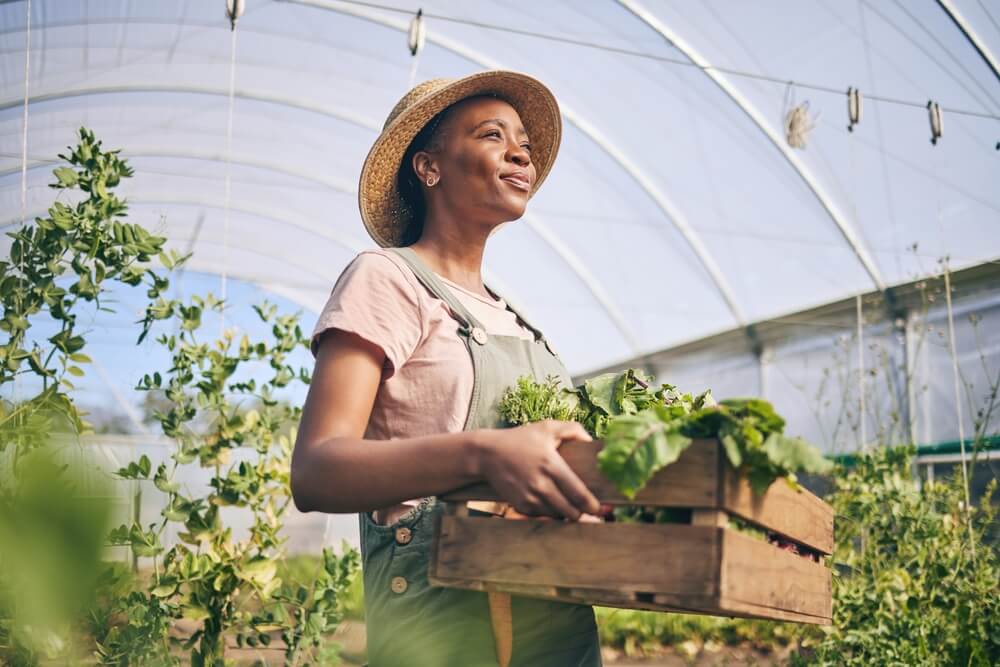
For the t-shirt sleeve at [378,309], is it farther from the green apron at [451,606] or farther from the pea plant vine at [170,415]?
the pea plant vine at [170,415]

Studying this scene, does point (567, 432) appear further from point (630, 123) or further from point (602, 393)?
point (630, 123)

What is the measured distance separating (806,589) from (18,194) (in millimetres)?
6475

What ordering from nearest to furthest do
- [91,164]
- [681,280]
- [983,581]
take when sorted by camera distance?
1. [91,164]
2. [983,581]
3. [681,280]

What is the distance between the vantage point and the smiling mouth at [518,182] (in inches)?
63.1

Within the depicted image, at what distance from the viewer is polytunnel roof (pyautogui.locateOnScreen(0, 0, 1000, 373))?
20.5 feet

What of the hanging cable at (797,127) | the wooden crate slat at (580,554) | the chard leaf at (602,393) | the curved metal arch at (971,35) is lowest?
the wooden crate slat at (580,554)

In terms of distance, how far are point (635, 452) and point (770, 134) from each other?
21.9ft

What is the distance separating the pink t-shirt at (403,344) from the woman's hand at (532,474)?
29 cm

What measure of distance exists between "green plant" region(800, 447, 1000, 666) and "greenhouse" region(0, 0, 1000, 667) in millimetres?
16

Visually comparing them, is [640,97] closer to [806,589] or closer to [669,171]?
[669,171]

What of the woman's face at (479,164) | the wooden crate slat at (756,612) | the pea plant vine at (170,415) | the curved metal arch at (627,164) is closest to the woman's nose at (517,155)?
the woman's face at (479,164)

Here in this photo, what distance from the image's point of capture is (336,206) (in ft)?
Answer: 32.5

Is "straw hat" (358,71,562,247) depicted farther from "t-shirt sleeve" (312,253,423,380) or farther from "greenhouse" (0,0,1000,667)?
"t-shirt sleeve" (312,253,423,380)

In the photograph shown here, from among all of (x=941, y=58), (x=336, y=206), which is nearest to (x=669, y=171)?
(x=941, y=58)
